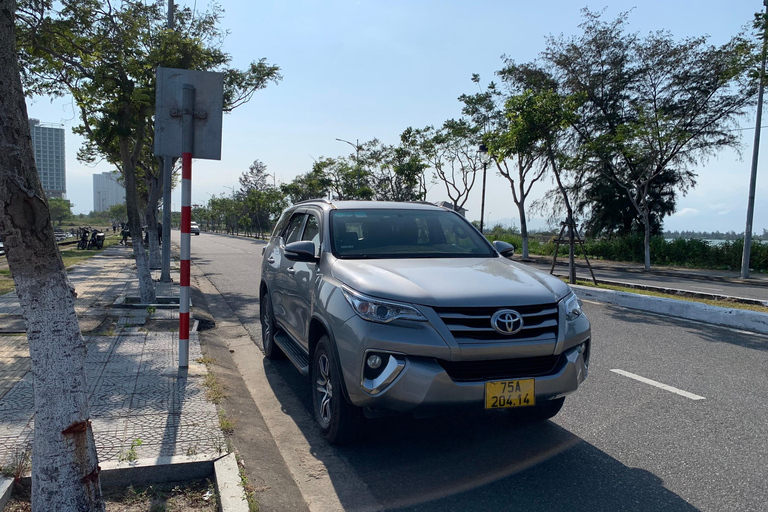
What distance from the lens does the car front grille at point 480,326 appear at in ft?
12.2

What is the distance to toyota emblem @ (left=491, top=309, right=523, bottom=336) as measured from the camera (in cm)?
373

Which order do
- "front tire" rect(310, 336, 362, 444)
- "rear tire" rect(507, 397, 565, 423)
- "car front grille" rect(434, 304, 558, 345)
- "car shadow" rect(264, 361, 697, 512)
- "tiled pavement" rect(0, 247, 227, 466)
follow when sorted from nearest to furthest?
1. "car shadow" rect(264, 361, 697, 512)
2. "car front grille" rect(434, 304, 558, 345)
3. "tiled pavement" rect(0, 247, 227, 466)
4. "front tire" rect(310, 336, 362, 444)
5. "rear tire" rect(507, 397, 565, 423)

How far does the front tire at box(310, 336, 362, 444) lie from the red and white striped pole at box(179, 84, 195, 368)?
1740mm

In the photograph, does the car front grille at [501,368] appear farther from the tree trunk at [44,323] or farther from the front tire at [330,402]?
the tree trunk at [44,323]

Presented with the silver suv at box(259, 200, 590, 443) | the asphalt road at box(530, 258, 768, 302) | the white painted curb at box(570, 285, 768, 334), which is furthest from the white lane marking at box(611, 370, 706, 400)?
the asphalt road at box(530, 258, 768, 302)

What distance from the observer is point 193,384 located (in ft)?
17.8

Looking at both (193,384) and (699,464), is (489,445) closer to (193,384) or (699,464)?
(699,464)

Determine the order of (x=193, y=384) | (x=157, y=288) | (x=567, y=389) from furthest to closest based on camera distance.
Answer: (x=157, y=288) → (x=193, y=384) → (x=567, y=389)

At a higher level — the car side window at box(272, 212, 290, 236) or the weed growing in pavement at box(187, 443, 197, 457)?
the car side window at box(272, 212, 290, 236)

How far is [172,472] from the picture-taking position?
3.58m

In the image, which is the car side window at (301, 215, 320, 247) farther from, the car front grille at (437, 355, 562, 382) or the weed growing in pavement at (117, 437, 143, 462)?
the weed growing in pavement at (117, 437, 143, 462)

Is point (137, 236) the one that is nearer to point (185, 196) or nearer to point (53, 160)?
point (185, 196)

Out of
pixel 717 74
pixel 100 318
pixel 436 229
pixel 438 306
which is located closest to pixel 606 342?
pixel 436 229

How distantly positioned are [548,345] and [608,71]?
3139 centimetres
